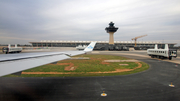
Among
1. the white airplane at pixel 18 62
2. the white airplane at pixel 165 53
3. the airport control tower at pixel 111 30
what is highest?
the airport control tower at pixel 111 30

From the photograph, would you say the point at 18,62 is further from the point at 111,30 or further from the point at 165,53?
the point at 111,30

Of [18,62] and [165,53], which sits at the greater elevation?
[18,62]

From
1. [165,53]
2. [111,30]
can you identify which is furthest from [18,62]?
[111,30]

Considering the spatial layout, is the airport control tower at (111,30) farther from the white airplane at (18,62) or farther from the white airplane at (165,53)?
the white airplane at (18,62)

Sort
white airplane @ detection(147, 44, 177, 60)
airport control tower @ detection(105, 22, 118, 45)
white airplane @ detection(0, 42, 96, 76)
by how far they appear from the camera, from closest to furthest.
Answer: white airplane @ detection(0, 42, 96, 76) → white airplane @ detection(147, 44, 177, 60) → airport control tower @ detection(105, 22, 118, 45)

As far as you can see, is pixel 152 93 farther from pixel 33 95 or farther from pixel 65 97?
pixel 33 95

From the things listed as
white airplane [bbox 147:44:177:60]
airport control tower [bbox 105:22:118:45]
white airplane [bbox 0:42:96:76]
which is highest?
airport control tower [bbox 105:22:118:45]

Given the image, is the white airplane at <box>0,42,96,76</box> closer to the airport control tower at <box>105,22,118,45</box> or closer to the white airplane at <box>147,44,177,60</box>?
the white airplane at <box>147,44,177,60</box>

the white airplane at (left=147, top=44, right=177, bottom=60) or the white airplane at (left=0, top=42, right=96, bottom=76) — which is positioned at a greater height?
the white airplane at (left=0, top=42, right=96, bottom=76)

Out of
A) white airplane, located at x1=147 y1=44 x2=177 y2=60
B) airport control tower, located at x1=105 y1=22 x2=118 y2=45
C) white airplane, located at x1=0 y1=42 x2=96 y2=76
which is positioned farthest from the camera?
airport control tower, located at x1=105 y1=22 x2=118 y2=45

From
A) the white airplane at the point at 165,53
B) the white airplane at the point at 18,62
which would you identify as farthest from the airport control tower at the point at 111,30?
the white airplane at the point at 18,62

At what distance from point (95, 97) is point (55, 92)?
3401 millimetres

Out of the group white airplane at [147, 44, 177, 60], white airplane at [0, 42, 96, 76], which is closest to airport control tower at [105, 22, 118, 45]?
white airplane at [147, 44, 177, 60]

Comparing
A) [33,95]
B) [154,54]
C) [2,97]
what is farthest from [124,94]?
[154,54]
